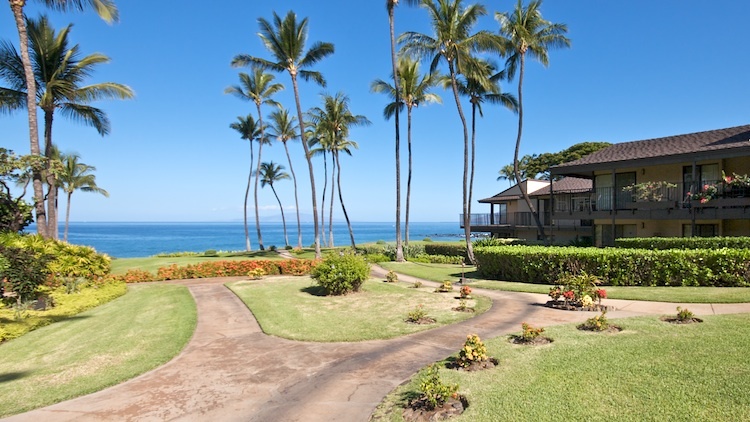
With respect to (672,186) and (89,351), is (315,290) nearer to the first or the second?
(89,351)

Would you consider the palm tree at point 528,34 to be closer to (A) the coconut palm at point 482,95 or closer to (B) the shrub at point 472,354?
(A) the coconut palm at point 482,95

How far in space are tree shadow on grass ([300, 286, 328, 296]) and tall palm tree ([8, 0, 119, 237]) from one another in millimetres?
12403

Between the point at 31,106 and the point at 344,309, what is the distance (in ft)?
53.7

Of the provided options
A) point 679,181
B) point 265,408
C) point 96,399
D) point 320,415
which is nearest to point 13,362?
point 96,399

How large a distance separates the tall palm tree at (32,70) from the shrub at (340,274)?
43.7 feet

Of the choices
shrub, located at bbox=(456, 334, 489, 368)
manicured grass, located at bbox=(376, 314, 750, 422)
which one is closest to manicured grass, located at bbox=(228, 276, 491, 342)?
shrub, located at bbox=(456, 334, 489, 368)

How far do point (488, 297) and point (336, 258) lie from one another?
5448mm

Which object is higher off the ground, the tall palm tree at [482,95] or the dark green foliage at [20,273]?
the tall palm tree at [482,95]

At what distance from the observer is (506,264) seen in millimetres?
17688

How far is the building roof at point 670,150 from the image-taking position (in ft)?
61.0

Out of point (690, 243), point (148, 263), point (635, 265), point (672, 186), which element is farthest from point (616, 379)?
point (148, 263)

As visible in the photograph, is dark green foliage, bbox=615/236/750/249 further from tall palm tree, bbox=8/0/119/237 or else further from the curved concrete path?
tall palm tree, bbox=8/0/119/237

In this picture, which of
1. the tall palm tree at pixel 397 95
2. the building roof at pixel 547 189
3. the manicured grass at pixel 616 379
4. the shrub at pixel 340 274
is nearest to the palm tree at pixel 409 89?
the tall palm tree at pixel 397 95

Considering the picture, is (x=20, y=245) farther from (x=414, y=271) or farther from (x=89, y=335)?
(x=414, y=271)
